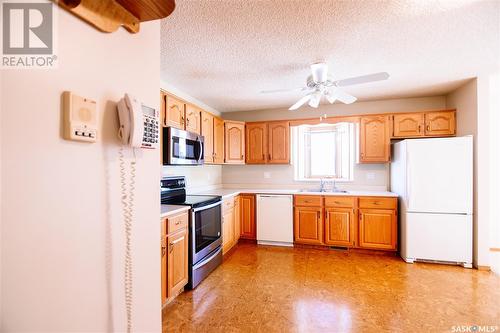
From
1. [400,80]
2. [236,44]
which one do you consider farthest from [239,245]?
[400,80]

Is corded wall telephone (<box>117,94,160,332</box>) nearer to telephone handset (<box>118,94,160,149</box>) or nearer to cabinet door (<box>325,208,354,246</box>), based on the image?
telephone handset (<box>118,94,160,149</box>)

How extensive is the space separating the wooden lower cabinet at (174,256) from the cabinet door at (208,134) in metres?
1.29

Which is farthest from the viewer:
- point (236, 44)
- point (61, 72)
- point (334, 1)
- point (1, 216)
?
point (236, 44)

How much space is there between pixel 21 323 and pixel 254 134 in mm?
3901

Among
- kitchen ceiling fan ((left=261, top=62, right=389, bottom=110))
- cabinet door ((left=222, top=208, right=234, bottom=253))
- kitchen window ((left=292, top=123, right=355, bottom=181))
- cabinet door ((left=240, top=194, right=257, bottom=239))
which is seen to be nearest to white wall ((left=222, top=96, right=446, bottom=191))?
kitchen window ((left=292, top=123, right=355, bottom=181))

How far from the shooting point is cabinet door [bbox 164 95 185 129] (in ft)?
8.29

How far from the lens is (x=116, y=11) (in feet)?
2.46

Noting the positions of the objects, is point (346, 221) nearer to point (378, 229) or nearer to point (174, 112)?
point (378, 229)

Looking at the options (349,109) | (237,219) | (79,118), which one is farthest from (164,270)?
(349,109)

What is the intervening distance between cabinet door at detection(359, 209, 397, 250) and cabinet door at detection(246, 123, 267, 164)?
1.80 m

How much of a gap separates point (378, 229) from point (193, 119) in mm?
2990

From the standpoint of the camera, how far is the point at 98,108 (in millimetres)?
719

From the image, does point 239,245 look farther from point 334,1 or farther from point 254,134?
point 334,1

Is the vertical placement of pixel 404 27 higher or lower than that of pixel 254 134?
higher
